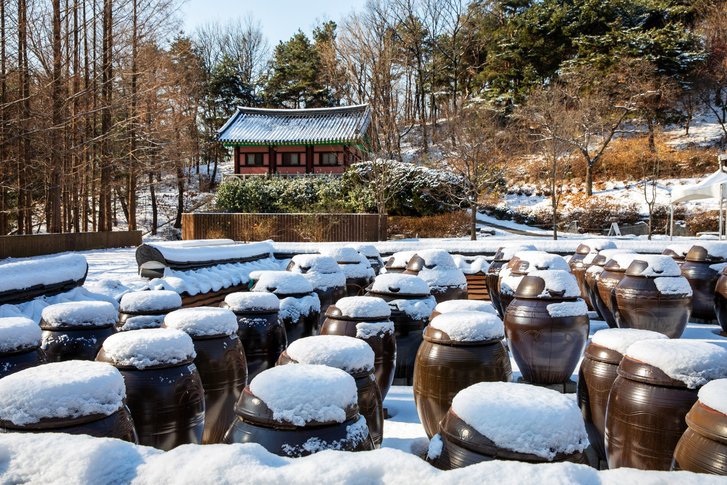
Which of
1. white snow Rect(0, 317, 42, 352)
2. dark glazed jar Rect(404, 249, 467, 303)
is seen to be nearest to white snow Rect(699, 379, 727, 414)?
white snow Rect(0, 317, 42, 352)

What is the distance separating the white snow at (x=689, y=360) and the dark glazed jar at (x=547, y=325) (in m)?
2.30

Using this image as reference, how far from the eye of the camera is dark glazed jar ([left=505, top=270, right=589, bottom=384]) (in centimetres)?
543

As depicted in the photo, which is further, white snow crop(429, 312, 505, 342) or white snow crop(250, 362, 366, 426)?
white snow crop(429, 312, 505, 342)

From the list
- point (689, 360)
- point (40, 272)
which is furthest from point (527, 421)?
point (40, 272)

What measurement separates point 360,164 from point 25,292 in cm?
1727

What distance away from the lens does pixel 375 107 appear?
92.2 feet

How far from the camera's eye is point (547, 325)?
5414 mm

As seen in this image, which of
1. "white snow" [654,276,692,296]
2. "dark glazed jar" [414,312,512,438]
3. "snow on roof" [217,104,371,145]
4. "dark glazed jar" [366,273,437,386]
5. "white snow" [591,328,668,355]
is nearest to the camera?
"white snow" [591,328,668,355]

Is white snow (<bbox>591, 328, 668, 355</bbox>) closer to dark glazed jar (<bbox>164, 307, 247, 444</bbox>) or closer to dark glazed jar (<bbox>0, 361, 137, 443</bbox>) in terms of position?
dark glazed jar (<bbox>164, 307, 247, 444</bbox>)

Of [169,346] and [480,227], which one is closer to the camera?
[169,346]

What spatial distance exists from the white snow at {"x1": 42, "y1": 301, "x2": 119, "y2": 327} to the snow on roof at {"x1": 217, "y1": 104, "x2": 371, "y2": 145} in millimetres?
22300

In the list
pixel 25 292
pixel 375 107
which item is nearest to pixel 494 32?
pixel 375 107

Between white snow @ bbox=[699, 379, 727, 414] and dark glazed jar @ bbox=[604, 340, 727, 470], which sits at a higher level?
white snow @ bbox=[699, 379, 727, 414]

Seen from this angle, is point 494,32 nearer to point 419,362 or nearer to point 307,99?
point 307,99
